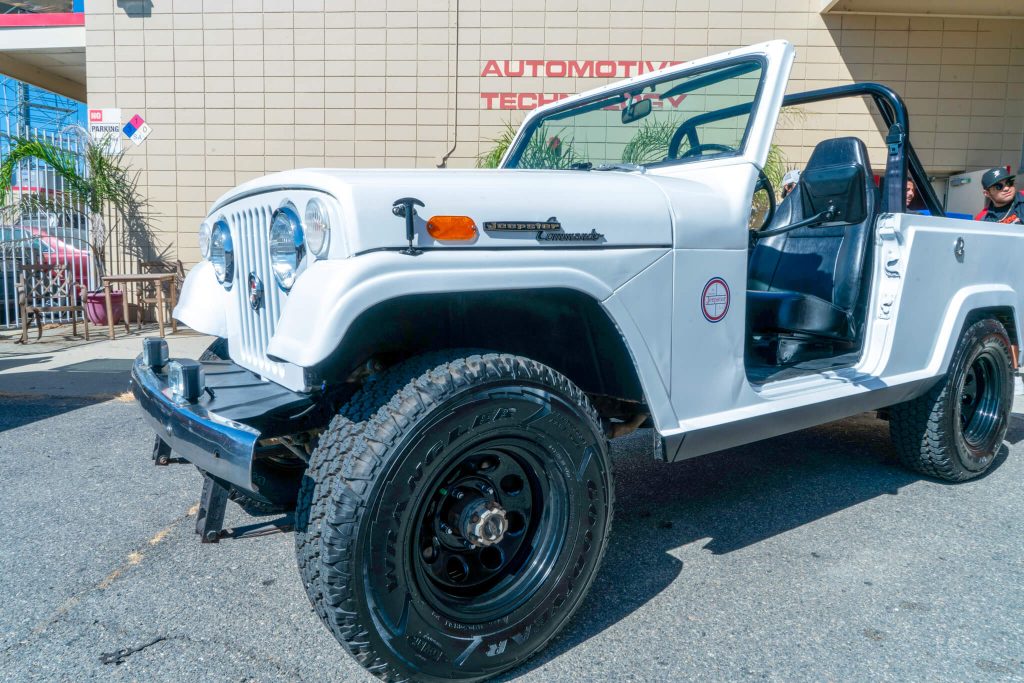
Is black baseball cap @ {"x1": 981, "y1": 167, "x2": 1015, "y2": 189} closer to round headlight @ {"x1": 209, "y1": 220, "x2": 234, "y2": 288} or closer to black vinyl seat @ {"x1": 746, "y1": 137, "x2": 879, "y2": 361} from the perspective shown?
black vinyl seat @ {"x1": 746, "y1": 137, "x2": 879, "y2": 361}

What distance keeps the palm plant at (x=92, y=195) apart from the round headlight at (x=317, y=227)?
910 centimetres

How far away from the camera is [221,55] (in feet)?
32.8

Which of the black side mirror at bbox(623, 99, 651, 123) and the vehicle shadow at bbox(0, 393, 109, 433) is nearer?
the black side mirror at bbox(623, 99, 651, 123)

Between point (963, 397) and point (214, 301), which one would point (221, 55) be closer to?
point (214, 301)

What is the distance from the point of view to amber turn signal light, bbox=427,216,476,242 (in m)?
1.95

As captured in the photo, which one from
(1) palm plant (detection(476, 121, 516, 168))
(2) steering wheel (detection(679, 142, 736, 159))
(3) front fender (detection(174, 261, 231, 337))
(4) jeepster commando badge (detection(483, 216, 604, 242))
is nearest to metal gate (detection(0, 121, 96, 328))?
(1) palm plant (detection(476, 121, 516, 168))

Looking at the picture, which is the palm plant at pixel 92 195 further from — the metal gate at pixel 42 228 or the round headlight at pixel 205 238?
the round headlight at pixel 205 238

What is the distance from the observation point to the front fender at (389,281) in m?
1.80

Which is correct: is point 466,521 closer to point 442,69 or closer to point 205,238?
point 205,238

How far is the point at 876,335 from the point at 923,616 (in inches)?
48.9

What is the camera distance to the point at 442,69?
9.88 metres

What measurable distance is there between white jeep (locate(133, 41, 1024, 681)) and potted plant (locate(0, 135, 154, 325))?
8.03 meters

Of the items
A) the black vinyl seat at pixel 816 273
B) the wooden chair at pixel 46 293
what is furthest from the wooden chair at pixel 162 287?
the black vinyl seat at pixel 816 273

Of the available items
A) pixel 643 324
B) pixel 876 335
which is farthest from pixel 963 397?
pixel 643 324
